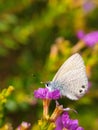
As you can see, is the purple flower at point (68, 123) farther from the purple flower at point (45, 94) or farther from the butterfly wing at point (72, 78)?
the butterfly wing at point (72, 78)

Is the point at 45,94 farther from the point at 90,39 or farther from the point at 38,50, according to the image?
the point at 38,50

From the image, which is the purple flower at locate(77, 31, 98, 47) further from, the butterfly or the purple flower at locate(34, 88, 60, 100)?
the purple flower at locate(34, 88, 60, 100)

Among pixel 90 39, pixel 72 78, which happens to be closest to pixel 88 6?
pixel 90 39

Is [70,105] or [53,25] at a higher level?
[53,25]

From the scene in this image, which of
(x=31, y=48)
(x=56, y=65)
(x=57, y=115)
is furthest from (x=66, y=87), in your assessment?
(x=31, y=48)

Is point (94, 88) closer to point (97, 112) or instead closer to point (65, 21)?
point (97, 112)

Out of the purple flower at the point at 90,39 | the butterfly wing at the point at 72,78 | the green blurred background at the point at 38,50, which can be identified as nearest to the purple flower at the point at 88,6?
the green blurred background at the point at 38,50
